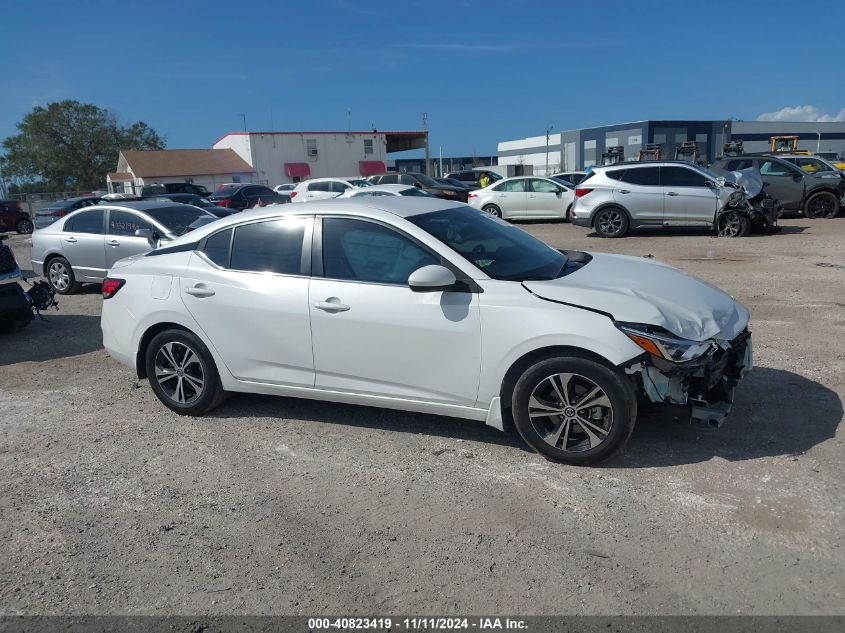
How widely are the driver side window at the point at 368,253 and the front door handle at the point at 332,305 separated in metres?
0.18

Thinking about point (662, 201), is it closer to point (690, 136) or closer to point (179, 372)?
point (179, 372)

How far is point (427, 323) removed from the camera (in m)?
4.23

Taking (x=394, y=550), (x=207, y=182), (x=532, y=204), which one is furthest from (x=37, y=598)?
(x=207, y=182)

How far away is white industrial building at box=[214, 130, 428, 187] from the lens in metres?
60.3

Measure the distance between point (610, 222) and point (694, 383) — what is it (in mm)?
12376

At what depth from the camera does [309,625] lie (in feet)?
9.37

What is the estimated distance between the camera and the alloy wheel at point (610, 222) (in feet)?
51.3

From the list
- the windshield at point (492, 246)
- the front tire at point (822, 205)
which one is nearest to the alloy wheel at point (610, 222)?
the front tire at point (822, 205)

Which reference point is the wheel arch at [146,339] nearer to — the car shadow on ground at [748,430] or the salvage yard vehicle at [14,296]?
the car shadow on ground at [748,430]

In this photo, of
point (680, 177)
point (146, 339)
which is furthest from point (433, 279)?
point (680, 177)

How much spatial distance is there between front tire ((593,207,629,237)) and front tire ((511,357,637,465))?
12.5m

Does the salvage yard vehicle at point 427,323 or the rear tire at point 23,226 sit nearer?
the salvage yard vehicle at point 427,323

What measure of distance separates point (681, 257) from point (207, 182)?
5303cm

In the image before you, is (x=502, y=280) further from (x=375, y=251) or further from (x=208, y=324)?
(x=208, y=324)
